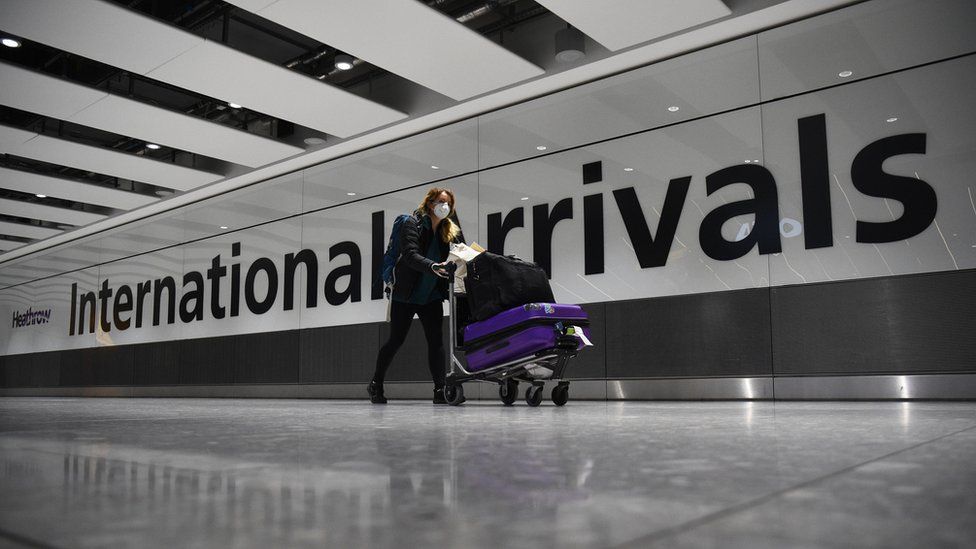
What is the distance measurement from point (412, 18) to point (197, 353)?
24.3 feet

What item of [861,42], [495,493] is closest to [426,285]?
[861,42]

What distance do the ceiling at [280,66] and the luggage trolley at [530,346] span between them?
9.79ft

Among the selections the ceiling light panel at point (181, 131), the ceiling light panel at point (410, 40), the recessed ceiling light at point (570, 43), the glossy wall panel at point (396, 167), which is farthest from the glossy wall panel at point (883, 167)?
the ceiling light panel at point (181, 131)

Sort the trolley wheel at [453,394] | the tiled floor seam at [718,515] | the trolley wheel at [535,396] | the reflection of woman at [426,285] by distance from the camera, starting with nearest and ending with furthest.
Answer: the tiled floor seam at [718,515] < the trolley wheel at [535,396] < the trolley wheel at [453,394] < the reflection of woman at [426,285]

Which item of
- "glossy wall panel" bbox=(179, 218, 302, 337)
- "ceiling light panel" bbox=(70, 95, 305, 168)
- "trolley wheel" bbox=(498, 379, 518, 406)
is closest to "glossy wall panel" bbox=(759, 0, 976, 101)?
"trolley wheel" bbox=(498, 379, 518, 406)

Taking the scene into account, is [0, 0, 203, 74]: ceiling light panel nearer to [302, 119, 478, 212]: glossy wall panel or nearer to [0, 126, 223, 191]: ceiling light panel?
[0, 126, 223, 191]: ceiling light panel

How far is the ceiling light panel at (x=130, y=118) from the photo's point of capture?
7348 mm

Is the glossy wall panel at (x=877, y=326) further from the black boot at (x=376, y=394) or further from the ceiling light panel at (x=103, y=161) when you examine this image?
the ceiling light panel at (x=103, y=161)

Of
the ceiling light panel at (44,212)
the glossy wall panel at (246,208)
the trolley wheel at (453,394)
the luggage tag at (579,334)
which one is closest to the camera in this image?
the luggage tag at (579,334)

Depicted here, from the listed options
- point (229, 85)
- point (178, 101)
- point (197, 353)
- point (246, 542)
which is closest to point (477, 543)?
point (246, 542)

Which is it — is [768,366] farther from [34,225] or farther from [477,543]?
[34,225]

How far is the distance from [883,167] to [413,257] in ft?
12.4

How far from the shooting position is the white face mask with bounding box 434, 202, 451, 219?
4984mm

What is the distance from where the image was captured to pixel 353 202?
9.63m
